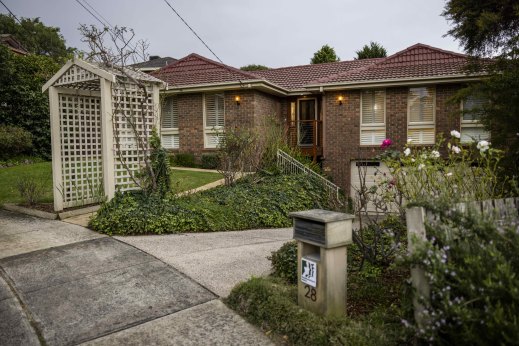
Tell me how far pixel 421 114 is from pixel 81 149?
11.2m

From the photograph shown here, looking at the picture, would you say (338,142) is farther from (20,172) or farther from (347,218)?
(347,218)

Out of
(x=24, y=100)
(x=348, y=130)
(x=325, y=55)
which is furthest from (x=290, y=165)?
(x=325, y=55)

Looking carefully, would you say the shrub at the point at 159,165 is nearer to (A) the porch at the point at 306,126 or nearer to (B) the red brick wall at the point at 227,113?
(B) the red brick wall at the point at 227,113

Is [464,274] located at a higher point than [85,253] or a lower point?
higher

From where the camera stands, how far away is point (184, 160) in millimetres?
15930

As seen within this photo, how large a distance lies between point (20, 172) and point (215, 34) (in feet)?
34.9

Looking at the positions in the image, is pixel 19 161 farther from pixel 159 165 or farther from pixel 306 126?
pixel 306 126

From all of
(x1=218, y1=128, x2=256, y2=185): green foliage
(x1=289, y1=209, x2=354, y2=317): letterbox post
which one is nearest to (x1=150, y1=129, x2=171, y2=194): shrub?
(x1=218, y1=128, x2=256, y2=185): green foliage

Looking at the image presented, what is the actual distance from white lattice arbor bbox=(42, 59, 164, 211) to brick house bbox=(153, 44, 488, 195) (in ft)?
15.6

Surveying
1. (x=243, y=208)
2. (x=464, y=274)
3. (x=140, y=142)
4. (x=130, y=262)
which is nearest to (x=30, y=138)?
(x=140, y=142)

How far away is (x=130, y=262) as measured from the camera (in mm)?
5383

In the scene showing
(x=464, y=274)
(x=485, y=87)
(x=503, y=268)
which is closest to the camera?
(x=503, y=268)

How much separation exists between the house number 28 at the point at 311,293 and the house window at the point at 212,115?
40.6 feet

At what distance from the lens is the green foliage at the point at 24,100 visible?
53.4 feet
